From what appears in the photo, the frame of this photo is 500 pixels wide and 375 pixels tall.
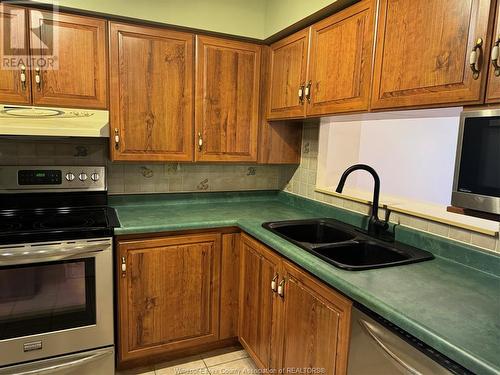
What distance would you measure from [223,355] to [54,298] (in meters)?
1.11

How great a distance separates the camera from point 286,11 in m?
2.05

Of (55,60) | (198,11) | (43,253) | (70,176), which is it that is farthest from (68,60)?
(43,253)

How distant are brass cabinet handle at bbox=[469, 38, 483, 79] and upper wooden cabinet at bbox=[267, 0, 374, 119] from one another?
471 millimetres

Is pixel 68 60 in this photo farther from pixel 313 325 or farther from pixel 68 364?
pixel 313 325

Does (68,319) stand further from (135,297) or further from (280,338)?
(280,338)

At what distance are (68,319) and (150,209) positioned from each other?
83cm

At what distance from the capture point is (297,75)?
2.07m

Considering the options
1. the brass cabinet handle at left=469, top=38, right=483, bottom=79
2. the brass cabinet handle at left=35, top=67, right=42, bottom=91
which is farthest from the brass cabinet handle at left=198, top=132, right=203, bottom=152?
the brass cabinet handle at left=469, top=38, right=483, bottom=79

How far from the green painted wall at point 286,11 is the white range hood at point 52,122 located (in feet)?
3.95

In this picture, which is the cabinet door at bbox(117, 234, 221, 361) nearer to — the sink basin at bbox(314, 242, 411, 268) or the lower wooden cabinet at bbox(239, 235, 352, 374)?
the lower wooden cabinet at bbox(239, 235, 352, 374)

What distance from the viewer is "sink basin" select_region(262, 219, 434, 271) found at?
1517mm

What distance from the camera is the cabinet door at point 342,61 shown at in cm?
157

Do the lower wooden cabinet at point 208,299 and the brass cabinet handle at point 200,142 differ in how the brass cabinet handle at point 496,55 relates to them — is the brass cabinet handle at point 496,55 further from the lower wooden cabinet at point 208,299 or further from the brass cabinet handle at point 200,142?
the brass cabinet handle at point 200,142

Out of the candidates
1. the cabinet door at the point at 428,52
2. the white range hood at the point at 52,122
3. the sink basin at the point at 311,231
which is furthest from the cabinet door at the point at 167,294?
the cabinet door at the point at 428,52
